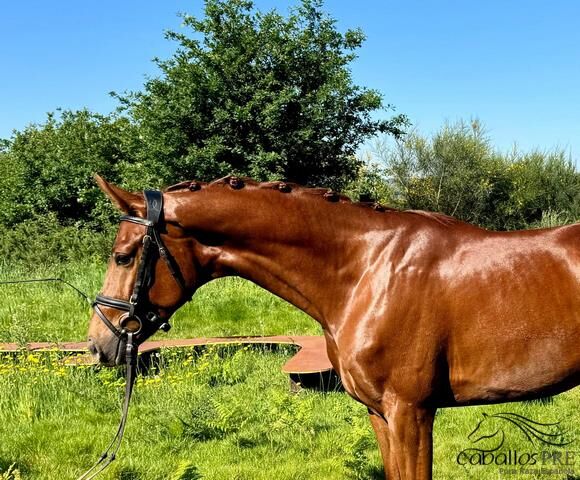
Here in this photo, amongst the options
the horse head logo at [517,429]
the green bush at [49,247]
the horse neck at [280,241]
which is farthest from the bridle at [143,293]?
the green bush at [49,247]

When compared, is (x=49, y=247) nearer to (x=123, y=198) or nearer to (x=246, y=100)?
(x=246, y=100)

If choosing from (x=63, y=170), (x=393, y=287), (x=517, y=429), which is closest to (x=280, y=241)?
(x=393, y=287)

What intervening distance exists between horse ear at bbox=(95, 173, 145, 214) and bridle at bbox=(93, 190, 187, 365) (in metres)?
0.04

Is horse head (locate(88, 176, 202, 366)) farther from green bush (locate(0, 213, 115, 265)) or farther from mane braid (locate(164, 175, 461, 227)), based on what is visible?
green bush (locate(0, 213, 115, 265))

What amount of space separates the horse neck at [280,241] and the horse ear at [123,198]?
170 millimetres

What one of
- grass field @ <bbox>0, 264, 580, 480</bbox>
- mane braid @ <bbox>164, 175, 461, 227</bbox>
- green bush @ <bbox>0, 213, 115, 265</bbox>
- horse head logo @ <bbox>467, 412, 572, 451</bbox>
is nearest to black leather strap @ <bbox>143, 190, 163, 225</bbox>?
mane braid @ <bbox>164, 175, 461, 227</bbox>

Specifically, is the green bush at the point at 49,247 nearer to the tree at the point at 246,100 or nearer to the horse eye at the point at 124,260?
the tree at the point at 246,100

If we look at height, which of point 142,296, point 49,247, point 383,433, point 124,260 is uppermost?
point 49,247

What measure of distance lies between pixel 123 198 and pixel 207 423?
110 inches

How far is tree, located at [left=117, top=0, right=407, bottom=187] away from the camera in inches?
648

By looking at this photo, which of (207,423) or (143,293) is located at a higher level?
(143,293)

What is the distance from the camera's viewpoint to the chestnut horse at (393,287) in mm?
2510

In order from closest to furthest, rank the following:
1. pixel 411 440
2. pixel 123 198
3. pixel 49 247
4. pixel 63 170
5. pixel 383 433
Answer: pixel 411 440, pixel 123 198, pixel 383 433, pixel 49 247, pixel 63 170

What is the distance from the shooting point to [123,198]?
2.61m
